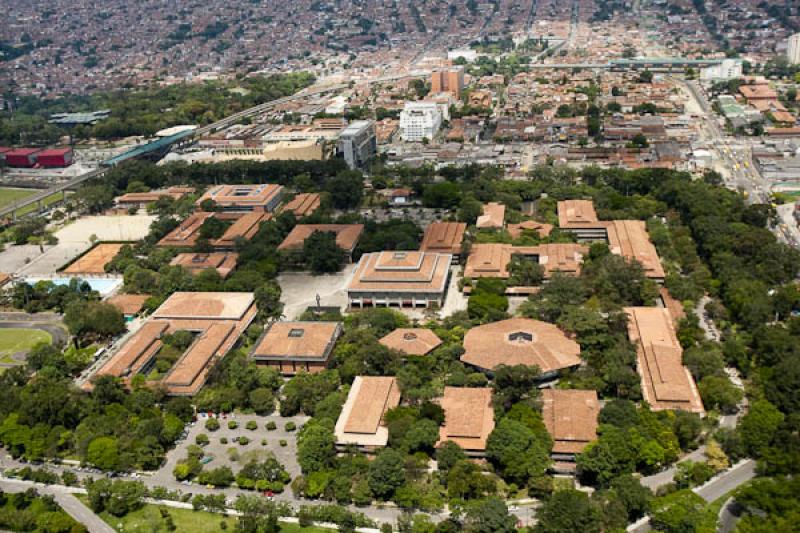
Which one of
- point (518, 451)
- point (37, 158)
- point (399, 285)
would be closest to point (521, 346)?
point (518, 451)

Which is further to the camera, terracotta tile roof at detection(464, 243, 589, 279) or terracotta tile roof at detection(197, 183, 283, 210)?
terracotta tile roof at detection(197, 183, 283, 210)

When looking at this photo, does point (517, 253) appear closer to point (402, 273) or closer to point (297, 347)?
point (402, 273)

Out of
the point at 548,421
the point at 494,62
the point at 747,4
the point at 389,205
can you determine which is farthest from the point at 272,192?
the point at 747,4

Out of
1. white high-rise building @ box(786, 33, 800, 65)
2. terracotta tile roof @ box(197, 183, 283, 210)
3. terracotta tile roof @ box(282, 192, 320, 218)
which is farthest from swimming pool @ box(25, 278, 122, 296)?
white high-rise building @ box(786, 33, 800, 65)

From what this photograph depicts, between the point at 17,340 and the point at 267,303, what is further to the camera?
the point at 17,340

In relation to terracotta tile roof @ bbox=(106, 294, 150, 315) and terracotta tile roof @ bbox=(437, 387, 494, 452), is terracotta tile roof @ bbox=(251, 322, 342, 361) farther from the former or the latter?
terracotta tile roof @ bbox=(106, 294, 150, 315)
